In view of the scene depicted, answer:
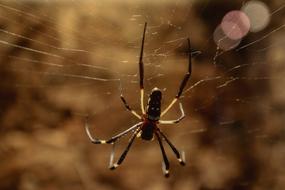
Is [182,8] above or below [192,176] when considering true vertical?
above

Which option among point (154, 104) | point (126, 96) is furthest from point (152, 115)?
point (126, 96)

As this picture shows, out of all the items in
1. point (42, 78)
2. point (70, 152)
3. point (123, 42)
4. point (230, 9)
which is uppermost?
point (230, 9)

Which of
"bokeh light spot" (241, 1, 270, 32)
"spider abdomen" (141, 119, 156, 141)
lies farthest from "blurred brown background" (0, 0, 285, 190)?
"spider abdomen" (141, 119, 156, 141)

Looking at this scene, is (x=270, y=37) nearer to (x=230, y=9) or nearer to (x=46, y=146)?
(x=230, y=9)

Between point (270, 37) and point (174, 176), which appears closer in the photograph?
point (174, 176)

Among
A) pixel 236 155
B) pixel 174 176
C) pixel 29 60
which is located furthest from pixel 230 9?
pixel 29 60
